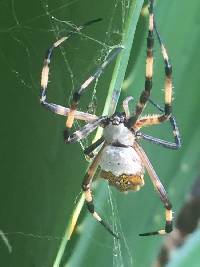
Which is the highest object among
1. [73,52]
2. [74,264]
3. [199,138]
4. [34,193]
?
[73,52]

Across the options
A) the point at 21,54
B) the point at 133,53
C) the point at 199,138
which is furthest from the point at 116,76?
the point at 199,138

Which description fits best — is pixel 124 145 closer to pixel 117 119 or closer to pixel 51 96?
pixel 117 119

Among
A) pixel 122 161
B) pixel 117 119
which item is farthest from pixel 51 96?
pixel 122 161

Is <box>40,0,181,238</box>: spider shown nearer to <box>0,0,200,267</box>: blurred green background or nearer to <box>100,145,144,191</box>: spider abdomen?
<box>100,145,144,191</box>: spider abdomen

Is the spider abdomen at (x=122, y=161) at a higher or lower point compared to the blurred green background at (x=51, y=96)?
lower

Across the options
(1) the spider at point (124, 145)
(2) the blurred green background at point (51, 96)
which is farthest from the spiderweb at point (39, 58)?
(1) the spider at point (124, 145)

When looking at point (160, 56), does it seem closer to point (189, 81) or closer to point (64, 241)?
point (189, 81)

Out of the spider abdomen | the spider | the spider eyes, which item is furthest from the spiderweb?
the spider abdomen

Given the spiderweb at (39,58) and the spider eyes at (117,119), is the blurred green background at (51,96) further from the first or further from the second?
the spider eyes at (117,119)
